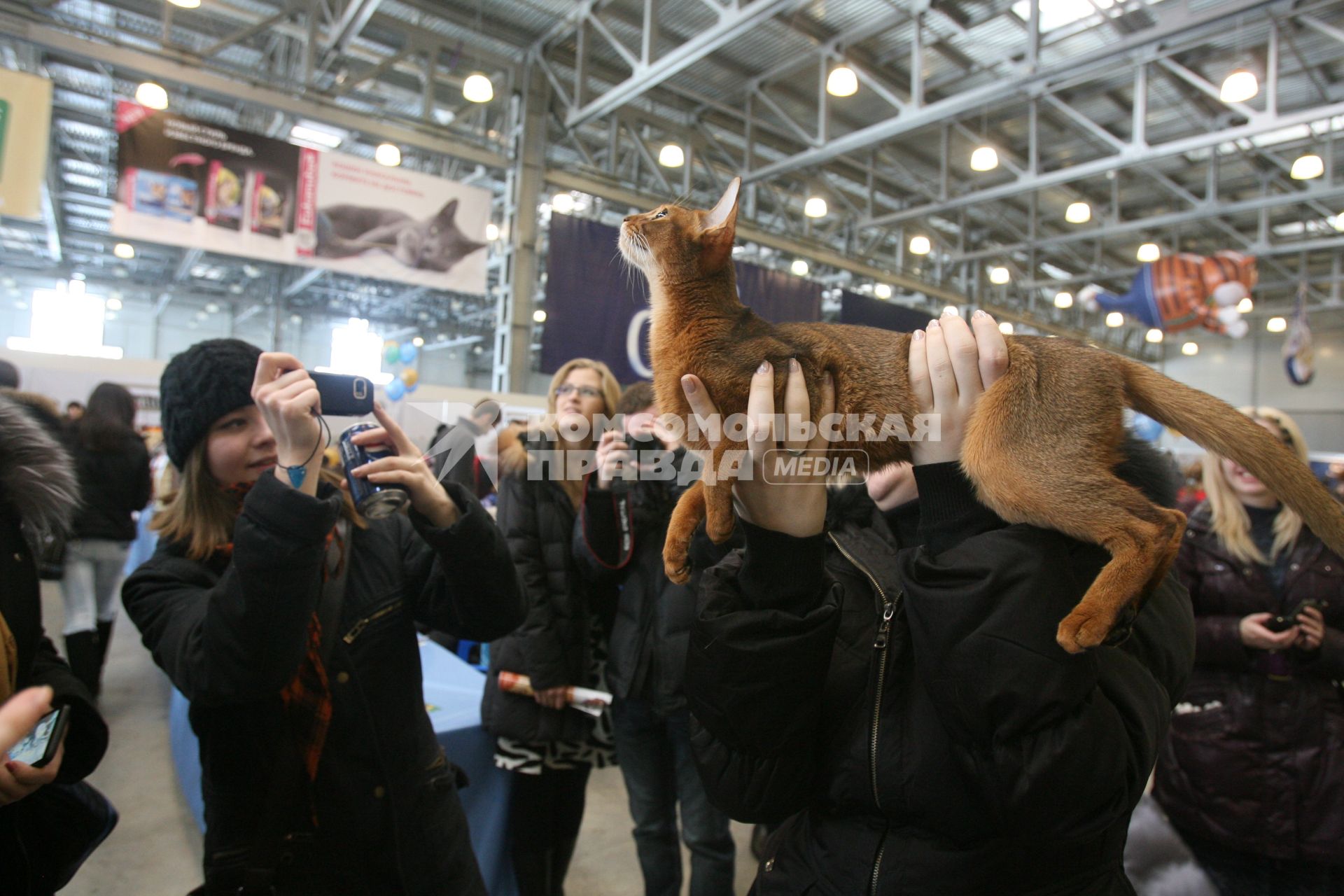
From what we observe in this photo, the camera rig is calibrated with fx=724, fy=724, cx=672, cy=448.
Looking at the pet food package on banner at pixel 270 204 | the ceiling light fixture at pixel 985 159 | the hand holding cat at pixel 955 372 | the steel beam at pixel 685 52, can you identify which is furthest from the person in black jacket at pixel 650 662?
the ceiling light fixture at pixel 985 159

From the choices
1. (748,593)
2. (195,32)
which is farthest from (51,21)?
(748,593)

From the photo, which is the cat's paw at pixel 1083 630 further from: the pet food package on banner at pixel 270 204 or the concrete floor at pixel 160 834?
the pet food package on banner at pixel 270 204

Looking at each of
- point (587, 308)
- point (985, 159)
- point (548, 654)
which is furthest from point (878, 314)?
point (548, 654)

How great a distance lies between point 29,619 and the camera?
1.32 m

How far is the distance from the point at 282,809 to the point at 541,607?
3.67 ft

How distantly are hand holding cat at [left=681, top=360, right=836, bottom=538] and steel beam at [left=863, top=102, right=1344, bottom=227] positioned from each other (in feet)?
26.8

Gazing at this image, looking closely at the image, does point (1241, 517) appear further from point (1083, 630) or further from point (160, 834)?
point (160, 834)

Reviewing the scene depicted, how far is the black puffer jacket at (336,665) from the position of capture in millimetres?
1209

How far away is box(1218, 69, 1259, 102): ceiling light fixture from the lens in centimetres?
629

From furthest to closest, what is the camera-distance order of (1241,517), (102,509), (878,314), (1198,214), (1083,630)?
(1198,214) → (878,314) → (102,509) → (1241,517) → (1083,630)

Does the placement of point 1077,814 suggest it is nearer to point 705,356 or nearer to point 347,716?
point 705,356

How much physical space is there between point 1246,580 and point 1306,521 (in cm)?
115

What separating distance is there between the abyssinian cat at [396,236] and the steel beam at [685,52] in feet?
6.09

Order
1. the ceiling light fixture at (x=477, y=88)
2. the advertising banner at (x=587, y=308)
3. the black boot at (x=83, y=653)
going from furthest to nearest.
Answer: the advertising banner at (x=587, y=308), the ceiling light fixture at (x=477, y=88), the black boot at (x=83, y=653)
